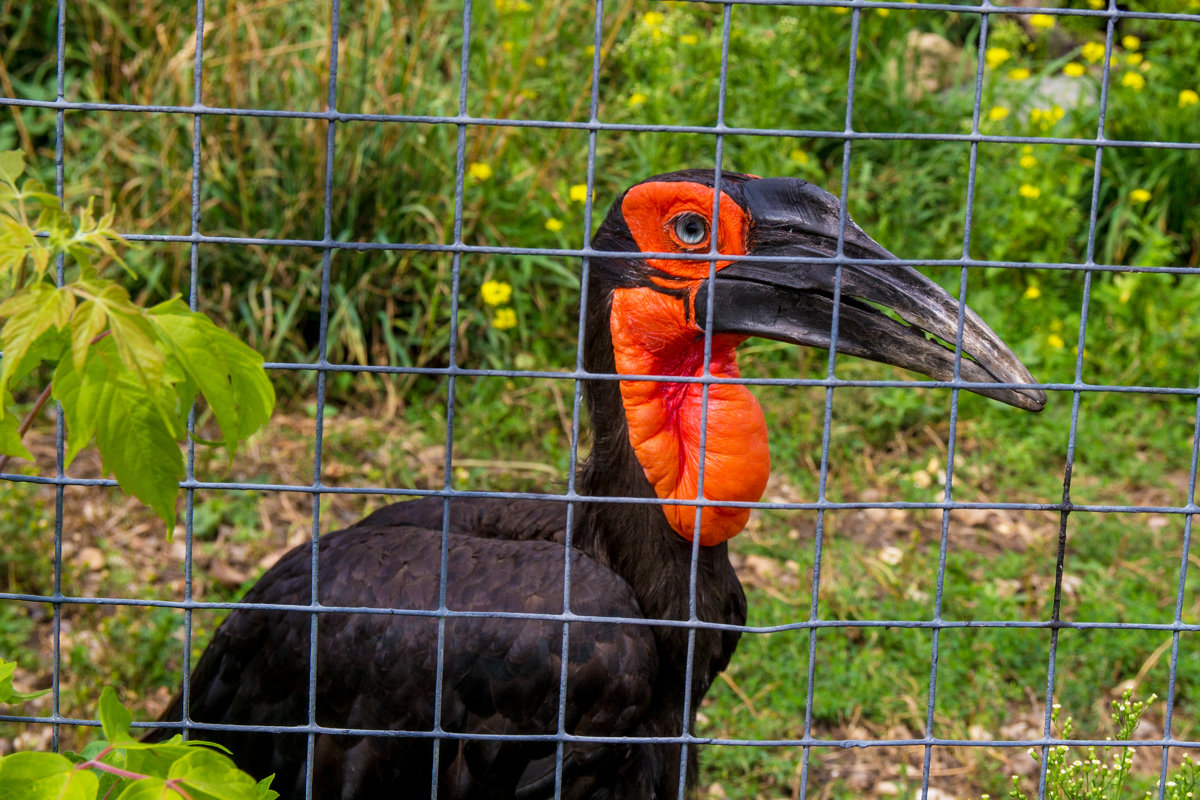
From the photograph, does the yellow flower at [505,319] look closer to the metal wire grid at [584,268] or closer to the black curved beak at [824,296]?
the black curved beak at [824,296]

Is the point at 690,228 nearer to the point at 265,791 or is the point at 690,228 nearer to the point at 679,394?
the point at 679,394

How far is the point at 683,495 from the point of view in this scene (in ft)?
7.57

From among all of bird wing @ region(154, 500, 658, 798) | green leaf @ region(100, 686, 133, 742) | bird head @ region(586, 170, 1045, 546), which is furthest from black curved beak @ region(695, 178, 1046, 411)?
green leaf @ region(100, 686, 133, 742)

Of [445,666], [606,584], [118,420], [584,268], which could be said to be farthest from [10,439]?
[606,584]

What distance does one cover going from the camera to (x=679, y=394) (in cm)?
233

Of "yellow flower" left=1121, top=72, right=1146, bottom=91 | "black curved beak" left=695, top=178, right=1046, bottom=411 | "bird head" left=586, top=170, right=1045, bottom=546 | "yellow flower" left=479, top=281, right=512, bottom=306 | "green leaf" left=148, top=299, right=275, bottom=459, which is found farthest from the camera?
"yellow flower" left=1121, top=72, right=1146, bottom=91

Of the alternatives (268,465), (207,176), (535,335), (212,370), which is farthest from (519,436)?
(212,370)

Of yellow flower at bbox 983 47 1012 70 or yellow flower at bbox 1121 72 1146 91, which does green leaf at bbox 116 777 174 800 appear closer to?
yellow flower at bbox 983 47 1012 70

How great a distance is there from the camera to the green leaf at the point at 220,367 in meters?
1.33

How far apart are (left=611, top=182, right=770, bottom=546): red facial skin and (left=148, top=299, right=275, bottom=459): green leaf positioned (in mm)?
936

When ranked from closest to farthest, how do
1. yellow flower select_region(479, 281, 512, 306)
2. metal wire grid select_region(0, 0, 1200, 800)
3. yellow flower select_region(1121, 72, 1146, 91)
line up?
metal wire grid select_region(0, 0, 1200, 800) < yellow flower select_region(479, 281, 512, 306) < yellow flower select_region(1121, 72, 1146, 91)

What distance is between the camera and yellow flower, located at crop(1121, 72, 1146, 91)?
5273 millimetres

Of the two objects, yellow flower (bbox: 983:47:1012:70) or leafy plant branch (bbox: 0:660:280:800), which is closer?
leafy plant branch (bbox: 0:660:280:800)

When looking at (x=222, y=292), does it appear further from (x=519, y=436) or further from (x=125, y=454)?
(x=125, y=454)
